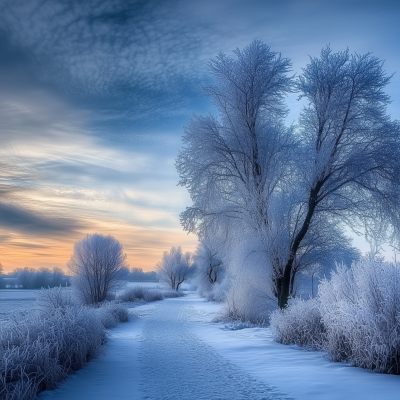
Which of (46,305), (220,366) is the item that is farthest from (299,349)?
(46,305)

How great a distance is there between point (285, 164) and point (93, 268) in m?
18.0

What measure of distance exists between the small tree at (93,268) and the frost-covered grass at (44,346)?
671 inches

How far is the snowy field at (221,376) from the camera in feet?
15.0

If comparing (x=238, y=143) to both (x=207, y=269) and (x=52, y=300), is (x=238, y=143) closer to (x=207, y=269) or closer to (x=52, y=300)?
(x=52, y=300)

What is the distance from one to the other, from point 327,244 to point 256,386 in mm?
8868

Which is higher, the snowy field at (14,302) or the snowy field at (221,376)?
the snowy field at (221,376)

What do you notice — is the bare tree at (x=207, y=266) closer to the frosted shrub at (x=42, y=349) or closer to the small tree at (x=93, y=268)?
the small tree at (x=93, y=268)

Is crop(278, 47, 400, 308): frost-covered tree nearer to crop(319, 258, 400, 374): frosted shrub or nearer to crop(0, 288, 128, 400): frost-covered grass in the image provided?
crop(319, 258, 400, 374): frosted shrub

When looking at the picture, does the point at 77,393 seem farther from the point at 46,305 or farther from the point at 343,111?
the point at 343,111

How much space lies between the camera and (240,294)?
560 inches

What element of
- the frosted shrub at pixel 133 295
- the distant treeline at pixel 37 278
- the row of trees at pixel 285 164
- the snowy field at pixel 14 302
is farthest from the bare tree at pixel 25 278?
the row of trees at pixel 285 164

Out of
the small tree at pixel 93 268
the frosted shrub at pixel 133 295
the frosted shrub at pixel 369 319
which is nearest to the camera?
the frosted shrub at pixel 369 319

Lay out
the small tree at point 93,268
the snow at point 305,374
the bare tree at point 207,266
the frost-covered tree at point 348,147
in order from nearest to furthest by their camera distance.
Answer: the snow at point 305,374
the frost-covered tree at point 348,147
the small tree at point 93,268
the bare tree at point 207,266

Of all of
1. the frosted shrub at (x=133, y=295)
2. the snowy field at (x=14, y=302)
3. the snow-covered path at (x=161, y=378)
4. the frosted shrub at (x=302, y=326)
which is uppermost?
the frosted shrub at (x=302, y=326)
